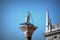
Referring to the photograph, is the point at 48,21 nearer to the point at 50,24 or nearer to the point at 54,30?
the point at 50,24

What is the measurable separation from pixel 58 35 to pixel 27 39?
30.1ft

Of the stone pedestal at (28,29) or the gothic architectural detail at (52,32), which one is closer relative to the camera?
the stone pedestal at (28,29)

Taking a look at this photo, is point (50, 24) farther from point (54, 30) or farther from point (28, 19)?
point (28, 19)

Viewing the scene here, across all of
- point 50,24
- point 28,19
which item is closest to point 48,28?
point 50,24

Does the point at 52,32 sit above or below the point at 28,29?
below

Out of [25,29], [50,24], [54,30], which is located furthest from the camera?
[50,24]

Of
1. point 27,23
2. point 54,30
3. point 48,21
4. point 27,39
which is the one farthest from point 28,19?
point 48,21

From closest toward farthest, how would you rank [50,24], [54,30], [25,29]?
[25,29] < [54,30] < [50,24]

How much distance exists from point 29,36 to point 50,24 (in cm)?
1030

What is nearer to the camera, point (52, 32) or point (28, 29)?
point (28, 29)

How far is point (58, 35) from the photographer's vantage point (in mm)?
23516

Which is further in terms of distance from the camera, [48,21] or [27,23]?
[48,21]

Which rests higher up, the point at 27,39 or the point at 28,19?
the point at 28,19

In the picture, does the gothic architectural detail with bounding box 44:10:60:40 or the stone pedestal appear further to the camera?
the gothic architectural detail with bounding box 44:10:60:40
